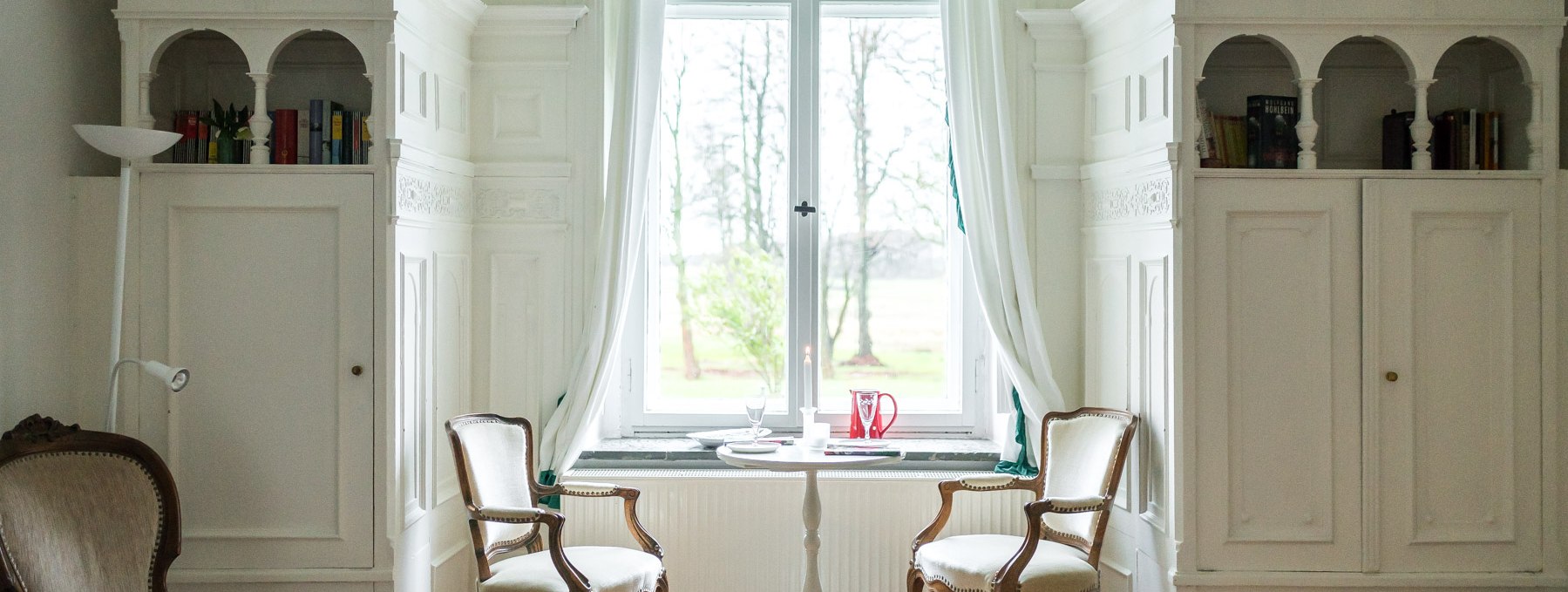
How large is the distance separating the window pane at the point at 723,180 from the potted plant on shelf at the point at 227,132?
5.13 feet

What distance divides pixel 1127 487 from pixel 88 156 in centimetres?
356

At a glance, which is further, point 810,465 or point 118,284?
point 810,465

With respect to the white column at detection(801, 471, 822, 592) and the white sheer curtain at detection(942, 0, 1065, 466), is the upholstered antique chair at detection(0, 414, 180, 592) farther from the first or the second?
the white sheer curtain at detection(942, 0, 1065, 466)

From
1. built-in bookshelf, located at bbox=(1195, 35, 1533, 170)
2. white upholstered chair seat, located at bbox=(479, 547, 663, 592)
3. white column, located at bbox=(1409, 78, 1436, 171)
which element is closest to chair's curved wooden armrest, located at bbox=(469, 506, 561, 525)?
white upholstered chair seat, located at bbox=(479, 547, 663, 592)

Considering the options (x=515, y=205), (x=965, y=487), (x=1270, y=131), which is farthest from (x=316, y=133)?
(x=1270, y=131)

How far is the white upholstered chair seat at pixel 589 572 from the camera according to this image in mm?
3146

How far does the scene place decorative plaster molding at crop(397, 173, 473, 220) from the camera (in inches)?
127

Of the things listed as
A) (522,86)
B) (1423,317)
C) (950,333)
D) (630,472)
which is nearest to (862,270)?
(950,333)

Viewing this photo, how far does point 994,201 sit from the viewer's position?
154 inches

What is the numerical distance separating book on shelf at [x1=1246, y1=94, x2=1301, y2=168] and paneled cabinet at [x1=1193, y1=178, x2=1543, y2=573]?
24 centimetres

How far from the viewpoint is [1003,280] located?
3.91 metres

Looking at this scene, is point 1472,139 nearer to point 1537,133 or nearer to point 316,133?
point 1537,133

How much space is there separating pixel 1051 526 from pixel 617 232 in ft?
6.25

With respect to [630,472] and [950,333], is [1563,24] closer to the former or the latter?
[950,333]
